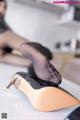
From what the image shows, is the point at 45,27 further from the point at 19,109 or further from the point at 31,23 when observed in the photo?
the point at 19,109

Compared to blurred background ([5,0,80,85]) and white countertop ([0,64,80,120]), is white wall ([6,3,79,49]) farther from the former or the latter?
white countertop ([0,64,80,120])

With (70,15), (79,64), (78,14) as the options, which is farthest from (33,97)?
(70,15)

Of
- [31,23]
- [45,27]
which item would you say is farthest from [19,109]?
[45,27]

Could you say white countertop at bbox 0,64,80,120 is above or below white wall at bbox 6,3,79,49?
below

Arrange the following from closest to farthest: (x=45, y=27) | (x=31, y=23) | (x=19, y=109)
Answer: (x=19, y=109)
(x=31, y=23)
(x=45, y=27)

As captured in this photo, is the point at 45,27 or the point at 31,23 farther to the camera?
the point at 45,27

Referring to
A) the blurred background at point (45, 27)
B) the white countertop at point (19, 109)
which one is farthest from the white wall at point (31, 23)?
the white countertop at point (19, 109)

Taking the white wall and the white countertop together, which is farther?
the white wall

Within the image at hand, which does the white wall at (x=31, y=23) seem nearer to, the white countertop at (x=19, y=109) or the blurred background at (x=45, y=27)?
the blurred background at (x=45, y=27)

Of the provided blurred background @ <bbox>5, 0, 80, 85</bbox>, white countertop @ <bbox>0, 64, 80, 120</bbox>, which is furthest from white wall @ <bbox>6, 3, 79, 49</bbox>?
white countertop @ <bbox>0, 64, 80, 120</bbox>

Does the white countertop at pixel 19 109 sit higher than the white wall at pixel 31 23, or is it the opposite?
the white wall at pixel 31 23

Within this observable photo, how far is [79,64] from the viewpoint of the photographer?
31.7 inches

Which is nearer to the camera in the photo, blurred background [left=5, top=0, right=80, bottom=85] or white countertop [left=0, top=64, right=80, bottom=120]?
white countertop [left=0, top=64, right=80, bottom=120]

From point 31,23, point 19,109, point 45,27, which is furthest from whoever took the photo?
point 45,27
